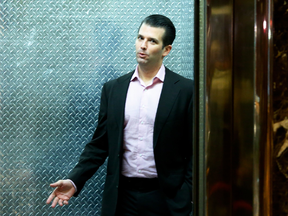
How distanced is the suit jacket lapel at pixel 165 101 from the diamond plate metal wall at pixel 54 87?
411 mm

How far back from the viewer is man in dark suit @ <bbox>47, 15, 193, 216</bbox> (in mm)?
1687

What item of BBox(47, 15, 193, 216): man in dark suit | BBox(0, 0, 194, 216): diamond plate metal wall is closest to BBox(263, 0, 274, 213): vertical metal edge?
BBox(47, 15, 193, 216): man in dark suit

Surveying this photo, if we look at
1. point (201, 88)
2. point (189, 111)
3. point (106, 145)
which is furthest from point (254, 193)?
point (106, 145)

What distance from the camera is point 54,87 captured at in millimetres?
2219

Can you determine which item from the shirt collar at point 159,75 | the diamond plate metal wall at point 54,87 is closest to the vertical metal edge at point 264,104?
the shirt collar at point 159,75

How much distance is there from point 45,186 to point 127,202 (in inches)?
28.5

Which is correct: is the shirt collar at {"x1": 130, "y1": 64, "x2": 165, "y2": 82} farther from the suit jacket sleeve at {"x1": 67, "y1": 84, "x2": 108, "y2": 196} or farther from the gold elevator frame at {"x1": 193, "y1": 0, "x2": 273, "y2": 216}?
the gold elevator frame at {"x1": 193, "y1": 0, "x2": 273, "y2": 216}

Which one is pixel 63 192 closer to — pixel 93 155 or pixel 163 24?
pixel 93 155

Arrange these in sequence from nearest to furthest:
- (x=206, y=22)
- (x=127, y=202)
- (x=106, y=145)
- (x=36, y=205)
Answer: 1. (x=206, y=22)
2. (x=127, y=202)
3. (x=106, y=145)
4. (x=36, y=205)

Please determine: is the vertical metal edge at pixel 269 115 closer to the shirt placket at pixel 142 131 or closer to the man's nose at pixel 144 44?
the shirt placket at pixel 142 131

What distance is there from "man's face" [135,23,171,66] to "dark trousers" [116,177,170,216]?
60cm

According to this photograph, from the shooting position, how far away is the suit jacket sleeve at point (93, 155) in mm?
1772

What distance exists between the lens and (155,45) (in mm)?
1887

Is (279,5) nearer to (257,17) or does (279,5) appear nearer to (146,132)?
(257,17)
